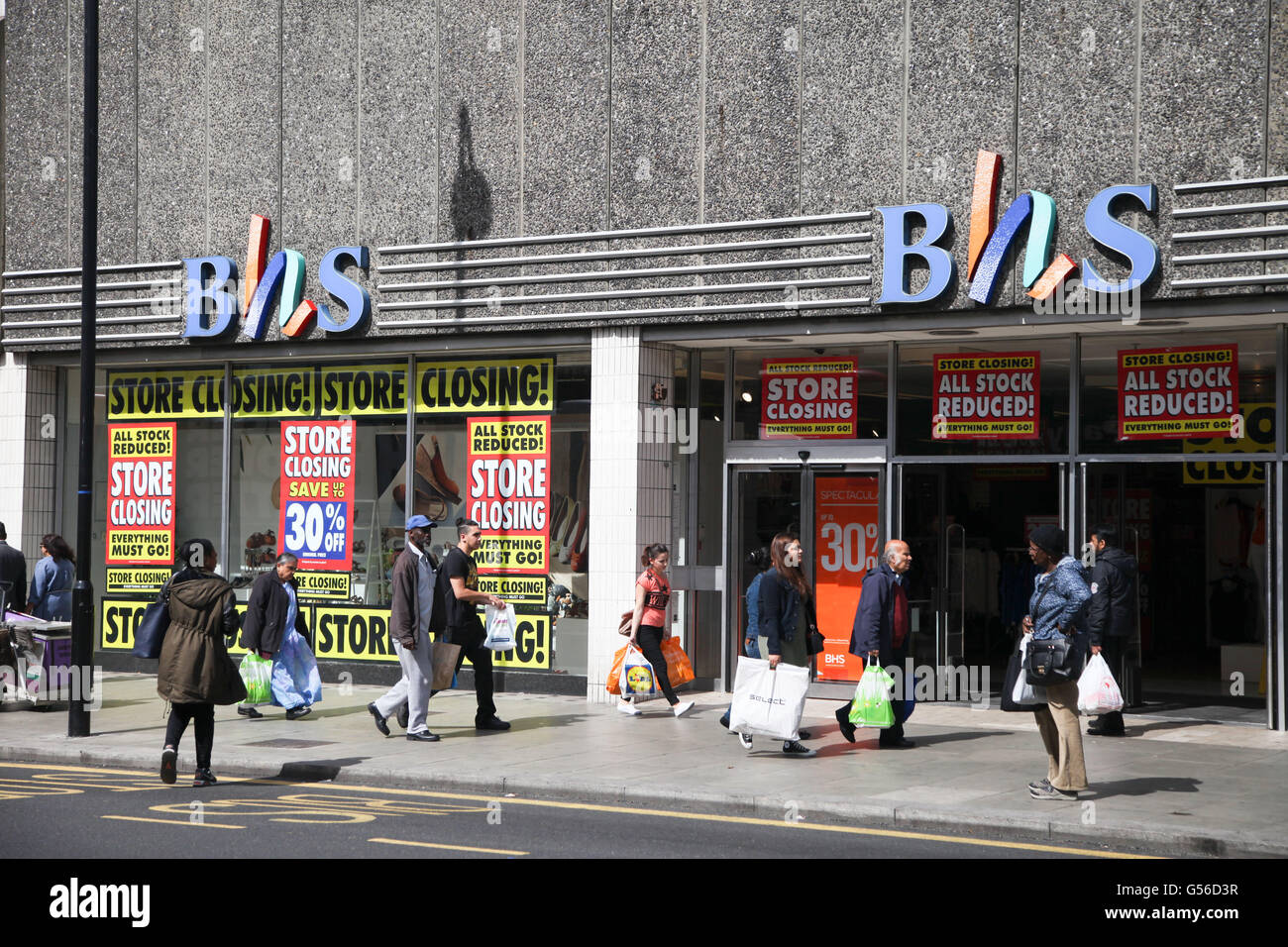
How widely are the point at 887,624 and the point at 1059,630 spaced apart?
2594mm

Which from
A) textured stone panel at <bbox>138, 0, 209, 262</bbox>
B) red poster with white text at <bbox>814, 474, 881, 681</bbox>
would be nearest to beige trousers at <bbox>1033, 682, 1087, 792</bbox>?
red poster with white text at <bbox>814, 474, 881, 681</bbox>

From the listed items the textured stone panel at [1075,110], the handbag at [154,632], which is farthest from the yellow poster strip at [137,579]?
the textured stone panel at [1075,110]

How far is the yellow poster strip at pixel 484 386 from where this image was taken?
17188mm

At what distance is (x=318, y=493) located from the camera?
18.6 metres

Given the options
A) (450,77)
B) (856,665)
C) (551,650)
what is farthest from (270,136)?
(856,665)

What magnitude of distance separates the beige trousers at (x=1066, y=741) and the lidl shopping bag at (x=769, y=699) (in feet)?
7.97

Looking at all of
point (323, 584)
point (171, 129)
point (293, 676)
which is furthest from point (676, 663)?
point (171, 129)

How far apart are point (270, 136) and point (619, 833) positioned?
11903 mm

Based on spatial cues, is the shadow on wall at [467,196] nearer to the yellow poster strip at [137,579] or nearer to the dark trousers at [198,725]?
the yellow poster strip at [137,579]

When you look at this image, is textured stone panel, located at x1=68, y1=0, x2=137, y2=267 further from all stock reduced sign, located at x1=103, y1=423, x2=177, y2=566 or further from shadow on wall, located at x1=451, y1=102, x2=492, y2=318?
shadow on wall, located at x1=451, y1=102, x2=492, y2=318

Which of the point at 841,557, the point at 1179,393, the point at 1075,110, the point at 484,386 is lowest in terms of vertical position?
the point at 841,557

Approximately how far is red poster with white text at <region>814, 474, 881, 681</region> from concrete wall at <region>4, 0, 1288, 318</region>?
2.51m

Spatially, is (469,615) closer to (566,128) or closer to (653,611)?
(653,611)
